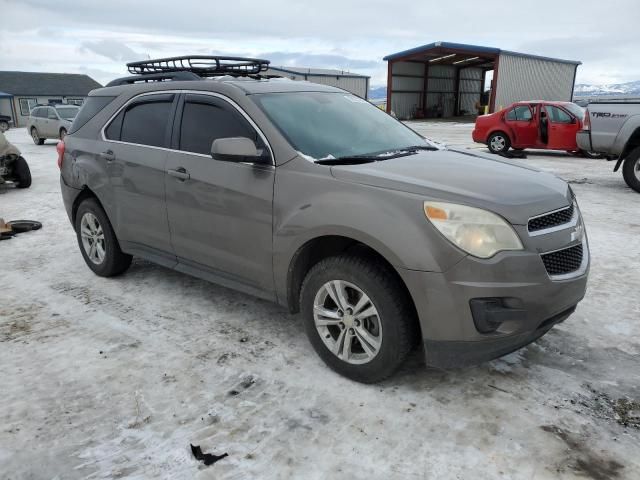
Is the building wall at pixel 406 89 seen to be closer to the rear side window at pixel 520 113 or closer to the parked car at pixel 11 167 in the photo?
the rear side window at pixel 520 113

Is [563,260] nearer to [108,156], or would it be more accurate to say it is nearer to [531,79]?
[108,156]

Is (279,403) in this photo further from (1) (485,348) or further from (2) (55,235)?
(2) (55,235)

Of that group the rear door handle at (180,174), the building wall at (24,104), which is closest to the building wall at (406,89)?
the building wall at (24,104)

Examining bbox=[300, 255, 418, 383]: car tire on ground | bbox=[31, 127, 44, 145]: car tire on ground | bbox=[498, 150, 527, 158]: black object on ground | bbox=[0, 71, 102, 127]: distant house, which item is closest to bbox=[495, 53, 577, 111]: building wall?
bbox=[498, 150, 527, 158]: black object on ground

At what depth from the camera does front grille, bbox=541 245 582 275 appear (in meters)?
2.76

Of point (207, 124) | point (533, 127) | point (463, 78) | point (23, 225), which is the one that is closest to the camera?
point (207, 124)

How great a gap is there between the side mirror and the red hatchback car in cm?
1236

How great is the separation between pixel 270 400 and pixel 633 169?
846 centimetres

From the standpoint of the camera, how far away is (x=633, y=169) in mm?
8875

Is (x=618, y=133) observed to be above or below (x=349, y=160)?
below

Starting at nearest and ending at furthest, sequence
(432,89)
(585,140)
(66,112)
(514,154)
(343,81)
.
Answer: (585,140), (514,154), (66,112), (432,89), (343,81)

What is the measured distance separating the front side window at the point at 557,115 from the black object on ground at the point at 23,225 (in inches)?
487

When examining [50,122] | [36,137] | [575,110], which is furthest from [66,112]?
[575,110]

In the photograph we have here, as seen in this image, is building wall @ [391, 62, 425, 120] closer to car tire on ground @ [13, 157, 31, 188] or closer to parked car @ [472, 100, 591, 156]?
parked car @ [472, 100, 591, 156]
